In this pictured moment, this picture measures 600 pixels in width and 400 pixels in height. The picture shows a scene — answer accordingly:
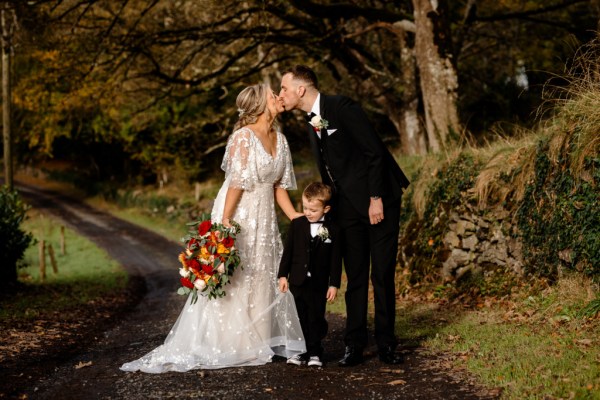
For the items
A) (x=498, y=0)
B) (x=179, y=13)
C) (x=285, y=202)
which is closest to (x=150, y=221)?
(x=179, y=13)

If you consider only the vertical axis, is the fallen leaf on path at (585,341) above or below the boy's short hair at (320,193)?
below

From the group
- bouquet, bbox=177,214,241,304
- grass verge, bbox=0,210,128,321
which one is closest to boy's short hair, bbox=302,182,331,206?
bouquet, bbox=177,214,241,304

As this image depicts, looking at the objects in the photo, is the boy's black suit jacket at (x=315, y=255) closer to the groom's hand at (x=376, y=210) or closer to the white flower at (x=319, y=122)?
the groom's hand at (x=376, y=210)

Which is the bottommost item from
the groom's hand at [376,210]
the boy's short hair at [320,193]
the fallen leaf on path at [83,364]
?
the fallen leaf on path at [83,364]

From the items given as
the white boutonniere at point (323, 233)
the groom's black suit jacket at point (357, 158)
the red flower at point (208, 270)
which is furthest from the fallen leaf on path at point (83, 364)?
the groom's black suit jacket at point (357, 158)

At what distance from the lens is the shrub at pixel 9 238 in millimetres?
12656

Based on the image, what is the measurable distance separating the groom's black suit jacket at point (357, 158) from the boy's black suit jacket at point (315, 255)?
0.38 m

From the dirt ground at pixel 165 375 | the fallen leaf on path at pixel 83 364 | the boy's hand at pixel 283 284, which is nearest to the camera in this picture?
the dirt ground at pixel 165 375

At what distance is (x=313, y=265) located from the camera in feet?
20.0

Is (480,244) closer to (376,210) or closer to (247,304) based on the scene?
(376,210)

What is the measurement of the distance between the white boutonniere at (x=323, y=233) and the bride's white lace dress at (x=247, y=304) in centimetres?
71

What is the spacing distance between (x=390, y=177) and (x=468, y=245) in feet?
13.0

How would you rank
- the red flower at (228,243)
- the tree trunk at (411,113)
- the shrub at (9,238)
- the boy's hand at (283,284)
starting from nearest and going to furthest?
the boy's hand at (283,284) → the red flower at (228,243) → the shrub at (9,238) → the tree trunk at (411,113)

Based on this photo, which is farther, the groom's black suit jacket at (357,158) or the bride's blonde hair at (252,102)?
the bride's blonde hair at (252,102)
